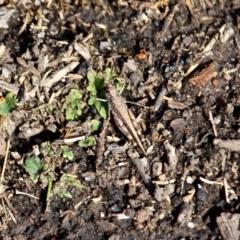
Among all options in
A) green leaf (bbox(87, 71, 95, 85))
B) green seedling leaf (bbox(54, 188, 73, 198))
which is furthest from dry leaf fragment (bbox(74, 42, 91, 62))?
green seedling leaf (bbox(54, 188, 73, 198))

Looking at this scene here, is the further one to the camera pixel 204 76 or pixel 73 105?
pixel 204 76

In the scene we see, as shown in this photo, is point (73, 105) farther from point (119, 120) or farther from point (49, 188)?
point (49, 188)

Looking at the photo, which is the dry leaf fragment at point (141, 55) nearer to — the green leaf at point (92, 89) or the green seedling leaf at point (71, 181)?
the green leaf at point (92, 89)

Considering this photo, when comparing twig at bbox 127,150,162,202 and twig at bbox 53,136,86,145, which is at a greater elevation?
twig at bbox 53,136,86,145

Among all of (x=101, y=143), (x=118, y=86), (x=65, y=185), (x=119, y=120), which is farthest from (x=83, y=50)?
(x=65, y=185)

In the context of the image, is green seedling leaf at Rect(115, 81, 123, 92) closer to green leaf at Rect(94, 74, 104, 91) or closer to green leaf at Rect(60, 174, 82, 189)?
green leaf at Rect(94, 74, 104, 91)

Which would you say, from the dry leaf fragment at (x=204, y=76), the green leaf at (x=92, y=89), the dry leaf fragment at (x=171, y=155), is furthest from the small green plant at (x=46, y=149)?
the dry leaf fragment at (x=204, y=76)

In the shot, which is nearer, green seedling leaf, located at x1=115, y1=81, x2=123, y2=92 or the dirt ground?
the dirt ground
